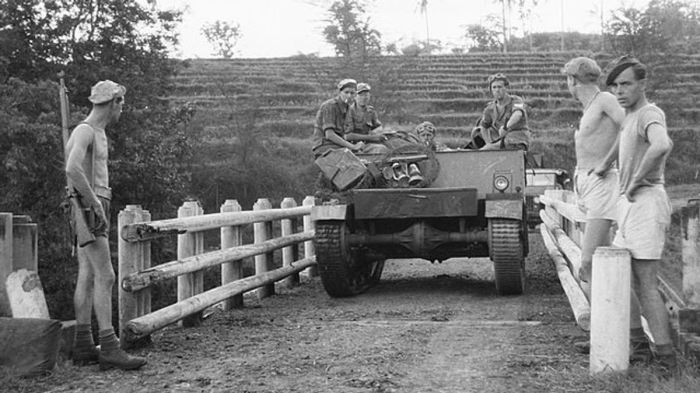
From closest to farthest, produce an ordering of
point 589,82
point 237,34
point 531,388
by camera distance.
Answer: point 531,388, point 589,82, point 237,34

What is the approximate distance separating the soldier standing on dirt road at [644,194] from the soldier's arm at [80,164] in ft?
10.8

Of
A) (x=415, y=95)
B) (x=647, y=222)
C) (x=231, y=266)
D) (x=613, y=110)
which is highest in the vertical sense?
(x=415, y=95)

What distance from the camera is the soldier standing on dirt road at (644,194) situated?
5.05 meters

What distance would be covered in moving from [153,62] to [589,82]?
20.8m

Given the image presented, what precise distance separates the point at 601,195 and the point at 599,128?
1.52ft

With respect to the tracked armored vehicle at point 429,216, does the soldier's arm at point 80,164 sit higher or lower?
higher

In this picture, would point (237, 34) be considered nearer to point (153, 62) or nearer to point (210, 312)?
point (153, 62)

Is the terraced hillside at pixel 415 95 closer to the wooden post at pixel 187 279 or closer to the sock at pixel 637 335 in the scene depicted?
the wooden post at pixel 187 279

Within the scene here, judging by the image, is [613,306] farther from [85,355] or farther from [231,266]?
[231,266]

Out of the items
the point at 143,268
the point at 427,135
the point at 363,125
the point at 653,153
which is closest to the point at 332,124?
the point at 363,125

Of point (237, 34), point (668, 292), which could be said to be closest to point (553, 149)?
point (668, 292)

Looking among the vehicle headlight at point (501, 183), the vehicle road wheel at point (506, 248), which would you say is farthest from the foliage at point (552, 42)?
the vehicle road wheel at point (506, 248)

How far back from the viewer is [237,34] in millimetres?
66688

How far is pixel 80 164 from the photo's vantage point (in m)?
5.66
